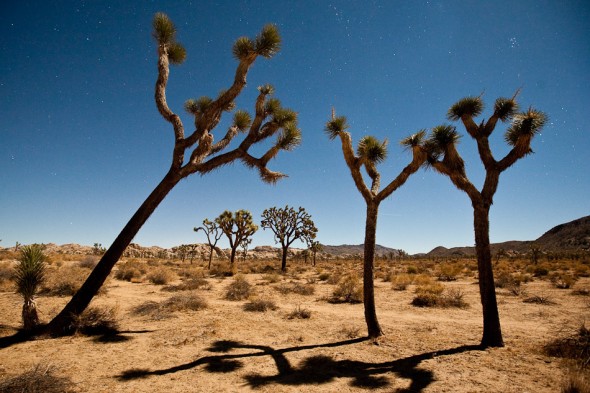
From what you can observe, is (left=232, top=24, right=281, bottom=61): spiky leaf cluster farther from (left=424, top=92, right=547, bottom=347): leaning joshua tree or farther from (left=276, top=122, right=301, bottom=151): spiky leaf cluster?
(left=424, top=92, right=547, bottom=347): leaning joshua tree

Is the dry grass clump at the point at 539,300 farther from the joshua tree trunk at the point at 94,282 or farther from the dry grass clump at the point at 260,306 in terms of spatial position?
the joshua tree trunk at the point at 94,282

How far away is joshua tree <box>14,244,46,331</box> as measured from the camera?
6320mm

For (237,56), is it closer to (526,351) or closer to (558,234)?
(526,351)

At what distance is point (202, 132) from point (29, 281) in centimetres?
514

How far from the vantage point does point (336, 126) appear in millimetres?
8086

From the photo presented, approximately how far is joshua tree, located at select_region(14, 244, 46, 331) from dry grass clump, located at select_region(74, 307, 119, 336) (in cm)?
83

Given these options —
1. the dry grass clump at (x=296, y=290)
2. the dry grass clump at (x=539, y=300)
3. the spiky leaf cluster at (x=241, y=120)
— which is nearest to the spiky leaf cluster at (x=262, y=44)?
the spiky leaf cluster at (x=241, y=120)

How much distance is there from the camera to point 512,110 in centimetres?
733

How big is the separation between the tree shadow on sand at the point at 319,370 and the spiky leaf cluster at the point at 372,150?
4816 mm

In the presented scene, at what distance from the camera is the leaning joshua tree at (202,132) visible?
653 cm

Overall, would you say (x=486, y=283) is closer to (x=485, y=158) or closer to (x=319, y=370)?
(x=485, y=158)

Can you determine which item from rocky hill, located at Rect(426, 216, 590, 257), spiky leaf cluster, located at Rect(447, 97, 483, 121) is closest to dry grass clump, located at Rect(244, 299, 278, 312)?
spiky leaf cluster, located at Rect(447, 97, 483, 121)

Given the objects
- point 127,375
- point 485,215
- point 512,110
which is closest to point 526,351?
point 485,215

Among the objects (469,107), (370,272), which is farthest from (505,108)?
(370,272)
